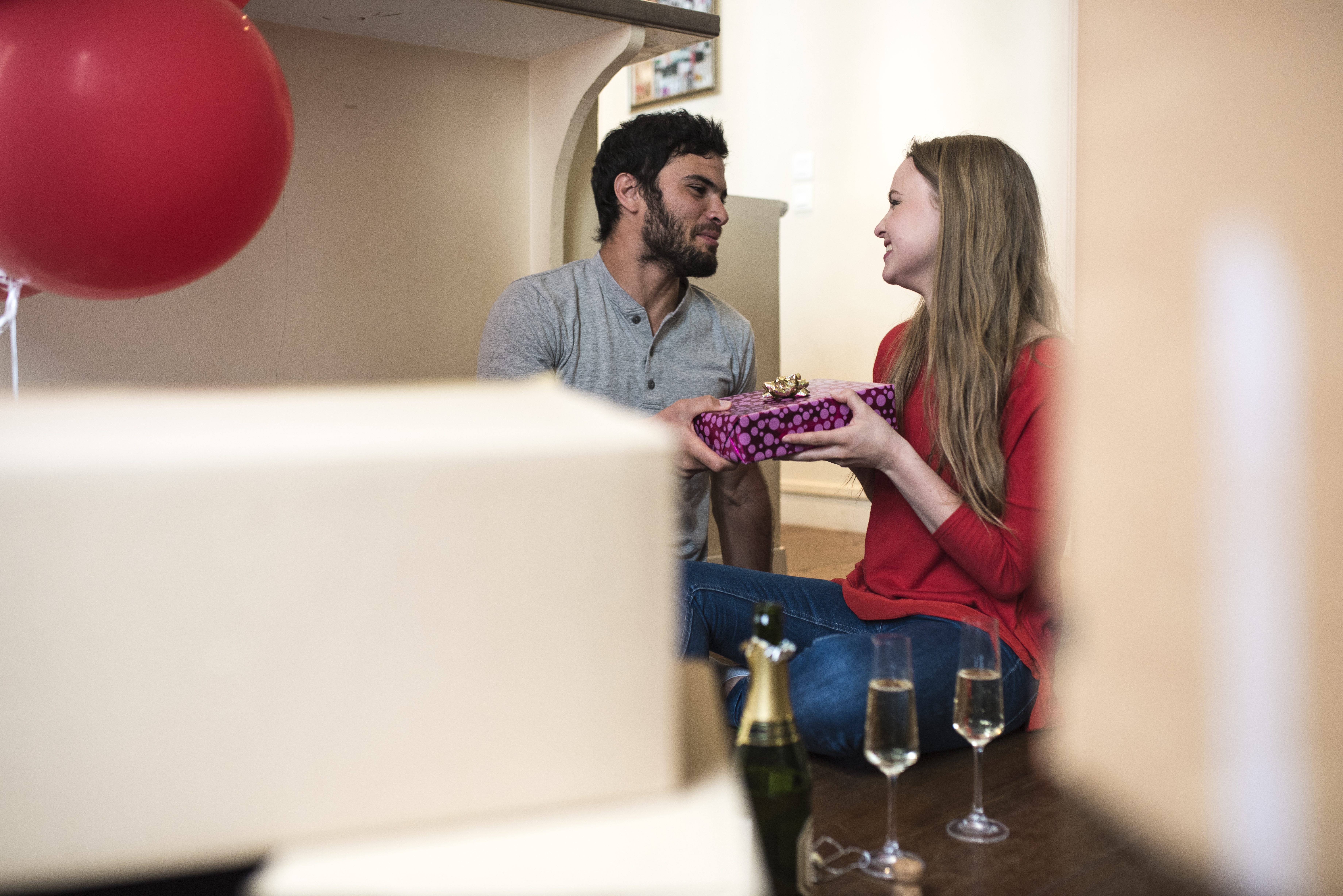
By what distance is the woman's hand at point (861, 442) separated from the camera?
132cm

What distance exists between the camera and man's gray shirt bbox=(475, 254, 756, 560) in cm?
168

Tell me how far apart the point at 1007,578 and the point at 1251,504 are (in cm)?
88

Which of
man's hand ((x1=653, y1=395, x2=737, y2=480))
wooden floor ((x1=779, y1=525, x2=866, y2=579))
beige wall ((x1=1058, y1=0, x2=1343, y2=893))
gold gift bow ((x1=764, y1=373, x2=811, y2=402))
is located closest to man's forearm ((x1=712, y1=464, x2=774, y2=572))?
man's hand ((x1=653, y1=395, x2=737, y2=480))

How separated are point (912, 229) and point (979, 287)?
122 mm

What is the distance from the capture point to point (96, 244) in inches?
35.4

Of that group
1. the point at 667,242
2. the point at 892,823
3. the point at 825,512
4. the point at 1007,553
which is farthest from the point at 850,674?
the point at 825,512

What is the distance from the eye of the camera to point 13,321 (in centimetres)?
127

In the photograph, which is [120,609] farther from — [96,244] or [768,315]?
[768,315]

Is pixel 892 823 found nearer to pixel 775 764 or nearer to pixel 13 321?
pixel 775 764

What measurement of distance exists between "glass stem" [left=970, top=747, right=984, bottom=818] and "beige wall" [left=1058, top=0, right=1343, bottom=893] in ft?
1.39

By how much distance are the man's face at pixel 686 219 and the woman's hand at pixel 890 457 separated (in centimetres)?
56

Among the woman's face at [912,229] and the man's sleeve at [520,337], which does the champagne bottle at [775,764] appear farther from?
the man's sleeve at [520,337]

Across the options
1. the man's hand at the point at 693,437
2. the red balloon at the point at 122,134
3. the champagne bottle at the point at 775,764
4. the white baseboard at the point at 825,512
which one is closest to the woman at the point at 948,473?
the man's hand at the point at 693,437

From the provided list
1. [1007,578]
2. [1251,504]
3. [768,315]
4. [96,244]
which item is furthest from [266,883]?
[768,315]
